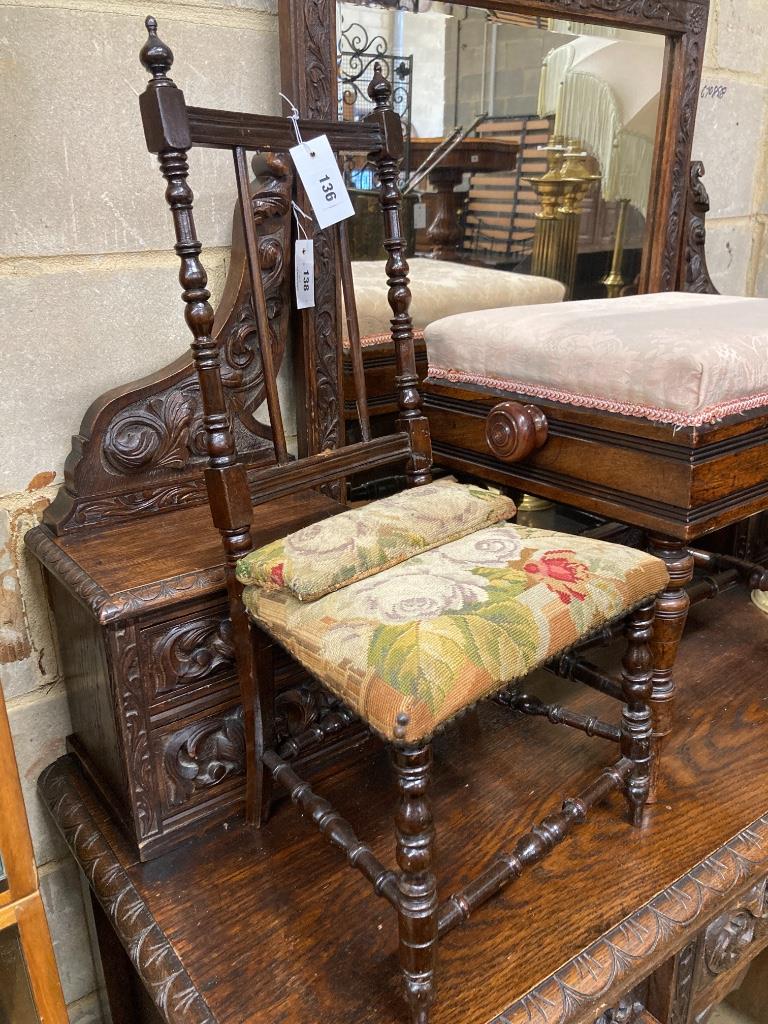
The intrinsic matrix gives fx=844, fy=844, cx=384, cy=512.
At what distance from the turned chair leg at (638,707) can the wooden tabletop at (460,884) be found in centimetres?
5

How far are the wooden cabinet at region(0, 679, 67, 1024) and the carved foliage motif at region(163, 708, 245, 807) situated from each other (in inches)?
10.2

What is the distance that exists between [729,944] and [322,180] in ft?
3.41

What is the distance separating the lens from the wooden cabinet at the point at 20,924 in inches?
26.0

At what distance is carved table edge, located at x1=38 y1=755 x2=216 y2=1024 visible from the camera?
A: 0.81 metres

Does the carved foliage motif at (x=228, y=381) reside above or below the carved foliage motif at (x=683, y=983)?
above

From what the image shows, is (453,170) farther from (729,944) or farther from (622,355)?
(729,944)

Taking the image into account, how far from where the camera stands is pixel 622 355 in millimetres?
1029

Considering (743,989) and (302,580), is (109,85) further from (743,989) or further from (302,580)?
(743,989)

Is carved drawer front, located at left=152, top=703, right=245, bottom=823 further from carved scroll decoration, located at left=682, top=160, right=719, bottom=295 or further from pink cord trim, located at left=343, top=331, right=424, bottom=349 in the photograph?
carved scroll decoration, located at left=682, top=160, right=719, bottom=295

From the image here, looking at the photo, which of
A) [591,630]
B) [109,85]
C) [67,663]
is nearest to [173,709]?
[67,663]

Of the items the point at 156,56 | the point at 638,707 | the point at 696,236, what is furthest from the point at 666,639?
the point at 696,236

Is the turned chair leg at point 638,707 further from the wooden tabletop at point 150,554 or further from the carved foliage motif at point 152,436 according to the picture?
the carved foliage motif at point 152,436

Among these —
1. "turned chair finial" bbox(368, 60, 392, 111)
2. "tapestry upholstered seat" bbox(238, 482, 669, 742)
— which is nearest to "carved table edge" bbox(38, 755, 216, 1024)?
"tapestry upholstered seat" bbox(238, 482, 669, 742)

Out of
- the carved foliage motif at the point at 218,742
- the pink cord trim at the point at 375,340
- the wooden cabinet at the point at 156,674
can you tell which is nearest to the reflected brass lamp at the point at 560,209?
the pink cord trim at the point at 375,340
